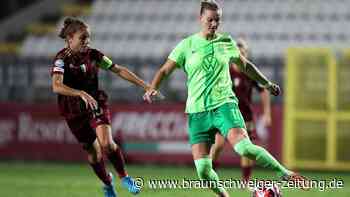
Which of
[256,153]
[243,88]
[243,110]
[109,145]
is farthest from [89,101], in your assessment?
[243,88]

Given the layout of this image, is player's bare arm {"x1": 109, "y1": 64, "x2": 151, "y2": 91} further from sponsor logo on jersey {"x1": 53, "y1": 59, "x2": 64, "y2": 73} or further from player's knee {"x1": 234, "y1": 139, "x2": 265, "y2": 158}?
player's knee {"x1": 234, "y1": 139, "x2": 265, "y2": 158}

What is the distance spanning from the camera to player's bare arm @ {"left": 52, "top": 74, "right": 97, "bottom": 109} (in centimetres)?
982

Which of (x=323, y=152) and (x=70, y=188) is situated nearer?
(x=70, y=188)

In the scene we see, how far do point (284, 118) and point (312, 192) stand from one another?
5.58 m

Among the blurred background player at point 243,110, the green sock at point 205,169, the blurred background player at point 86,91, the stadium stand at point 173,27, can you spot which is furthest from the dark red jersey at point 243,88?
the stadium stand at point 173,27

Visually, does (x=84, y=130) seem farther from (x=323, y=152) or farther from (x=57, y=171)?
(x=323, y=152)

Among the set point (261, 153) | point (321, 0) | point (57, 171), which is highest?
point (321, 0)

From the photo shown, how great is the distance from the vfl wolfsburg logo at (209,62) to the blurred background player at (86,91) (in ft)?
3.37

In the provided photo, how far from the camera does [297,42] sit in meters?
21.8

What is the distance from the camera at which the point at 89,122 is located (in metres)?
10.9

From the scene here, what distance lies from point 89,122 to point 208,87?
202cm

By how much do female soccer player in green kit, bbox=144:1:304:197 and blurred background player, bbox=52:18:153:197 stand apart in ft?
2.92

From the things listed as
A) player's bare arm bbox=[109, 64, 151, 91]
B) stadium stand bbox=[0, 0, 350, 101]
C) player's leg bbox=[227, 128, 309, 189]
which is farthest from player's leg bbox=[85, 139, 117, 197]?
stadium stand bbox=[0, 0, 350, 101]

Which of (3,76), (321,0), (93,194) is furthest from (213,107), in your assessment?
(321,0)
